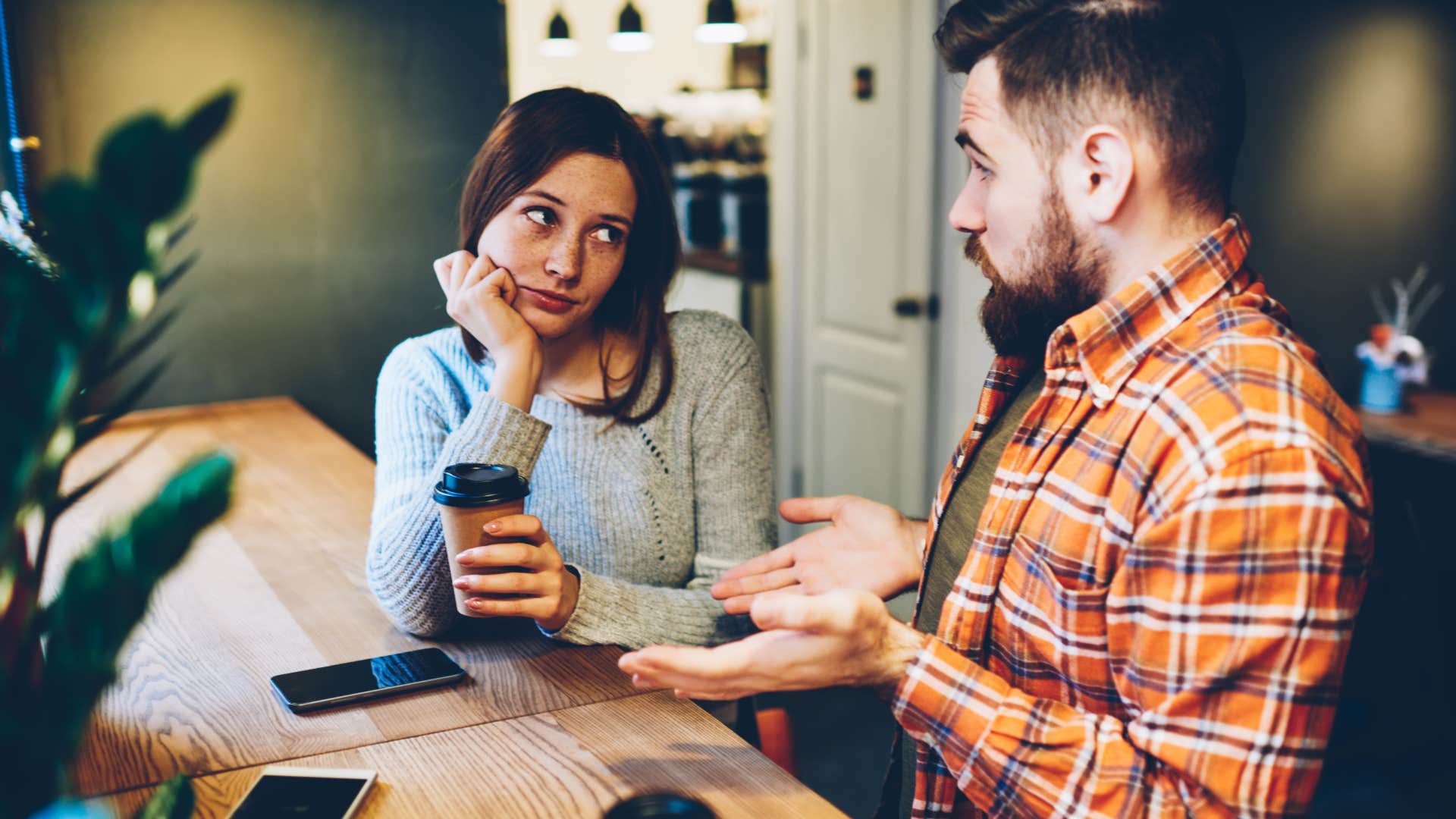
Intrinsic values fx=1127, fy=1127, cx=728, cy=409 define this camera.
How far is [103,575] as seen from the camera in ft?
1.59

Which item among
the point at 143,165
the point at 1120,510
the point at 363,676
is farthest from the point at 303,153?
the point at 143,165

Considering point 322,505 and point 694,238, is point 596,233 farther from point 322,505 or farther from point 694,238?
point 694,238

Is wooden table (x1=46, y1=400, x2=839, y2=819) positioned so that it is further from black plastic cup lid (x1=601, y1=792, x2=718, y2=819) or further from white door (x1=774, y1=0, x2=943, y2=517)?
white door (x1=774, y1=0, x2=943, y2=517)

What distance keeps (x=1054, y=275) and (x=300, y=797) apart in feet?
2.77

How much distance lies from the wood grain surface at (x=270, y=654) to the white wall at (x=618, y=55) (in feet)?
16.2

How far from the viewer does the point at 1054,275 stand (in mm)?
1111

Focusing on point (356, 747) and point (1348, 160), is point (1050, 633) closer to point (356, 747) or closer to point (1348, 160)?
point (356, 747)

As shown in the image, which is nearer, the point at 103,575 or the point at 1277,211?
the point at 103,575

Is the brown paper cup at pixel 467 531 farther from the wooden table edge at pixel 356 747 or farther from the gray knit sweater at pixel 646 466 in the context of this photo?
the gray knit sweater at pixel 646 466

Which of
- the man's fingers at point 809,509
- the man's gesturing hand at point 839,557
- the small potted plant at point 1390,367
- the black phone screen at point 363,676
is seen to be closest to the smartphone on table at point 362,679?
the black phone screen at point 363,676

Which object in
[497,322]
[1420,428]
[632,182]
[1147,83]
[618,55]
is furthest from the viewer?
[618,55]

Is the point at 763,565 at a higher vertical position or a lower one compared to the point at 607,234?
lower

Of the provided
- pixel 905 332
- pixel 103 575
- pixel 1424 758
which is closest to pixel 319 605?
pixel 103 575

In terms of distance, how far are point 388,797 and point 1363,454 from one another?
890mm
